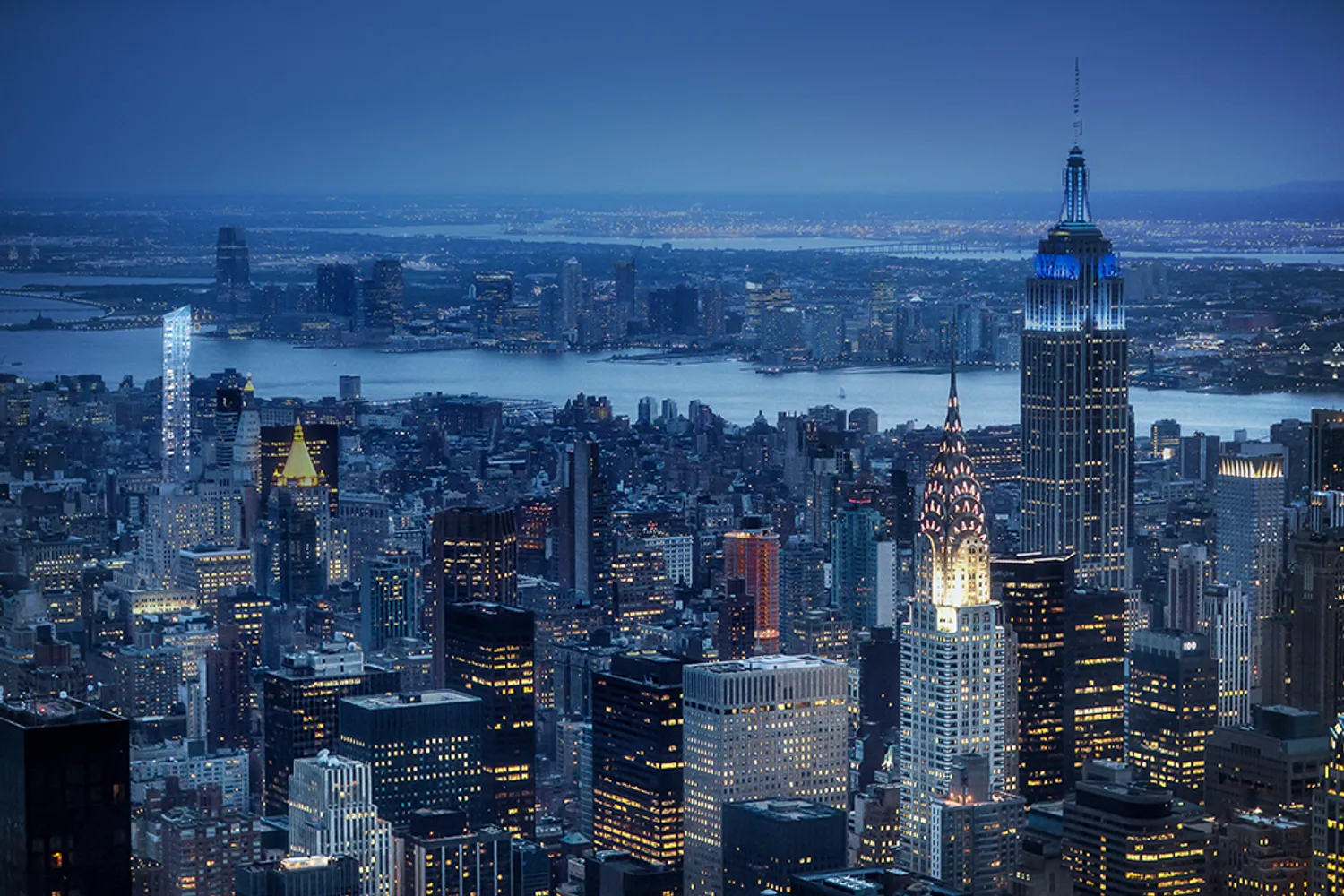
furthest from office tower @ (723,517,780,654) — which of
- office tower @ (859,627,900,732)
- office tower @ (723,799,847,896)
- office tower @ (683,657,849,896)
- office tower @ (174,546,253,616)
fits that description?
office tower @ (174,546,253,616)

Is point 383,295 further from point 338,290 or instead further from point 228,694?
point 228,694

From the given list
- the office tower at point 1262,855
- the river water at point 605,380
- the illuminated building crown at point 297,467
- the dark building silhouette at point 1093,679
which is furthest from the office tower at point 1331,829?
the illuminated building crown at point 297,467

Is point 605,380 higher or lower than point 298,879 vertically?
higher

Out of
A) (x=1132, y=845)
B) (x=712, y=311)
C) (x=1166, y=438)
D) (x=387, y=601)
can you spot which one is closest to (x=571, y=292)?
(x=712, y=311)

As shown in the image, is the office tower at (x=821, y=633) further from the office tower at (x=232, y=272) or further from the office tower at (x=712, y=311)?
the office tower at (x=232, y=272)

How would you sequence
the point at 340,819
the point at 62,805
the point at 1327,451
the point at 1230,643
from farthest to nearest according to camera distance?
the point at 1327,451 < the point at 1230,643 < the point at 340,819 < the point at 62,805

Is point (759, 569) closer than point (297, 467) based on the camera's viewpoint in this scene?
Yes

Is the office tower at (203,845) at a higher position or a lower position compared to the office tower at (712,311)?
lower
